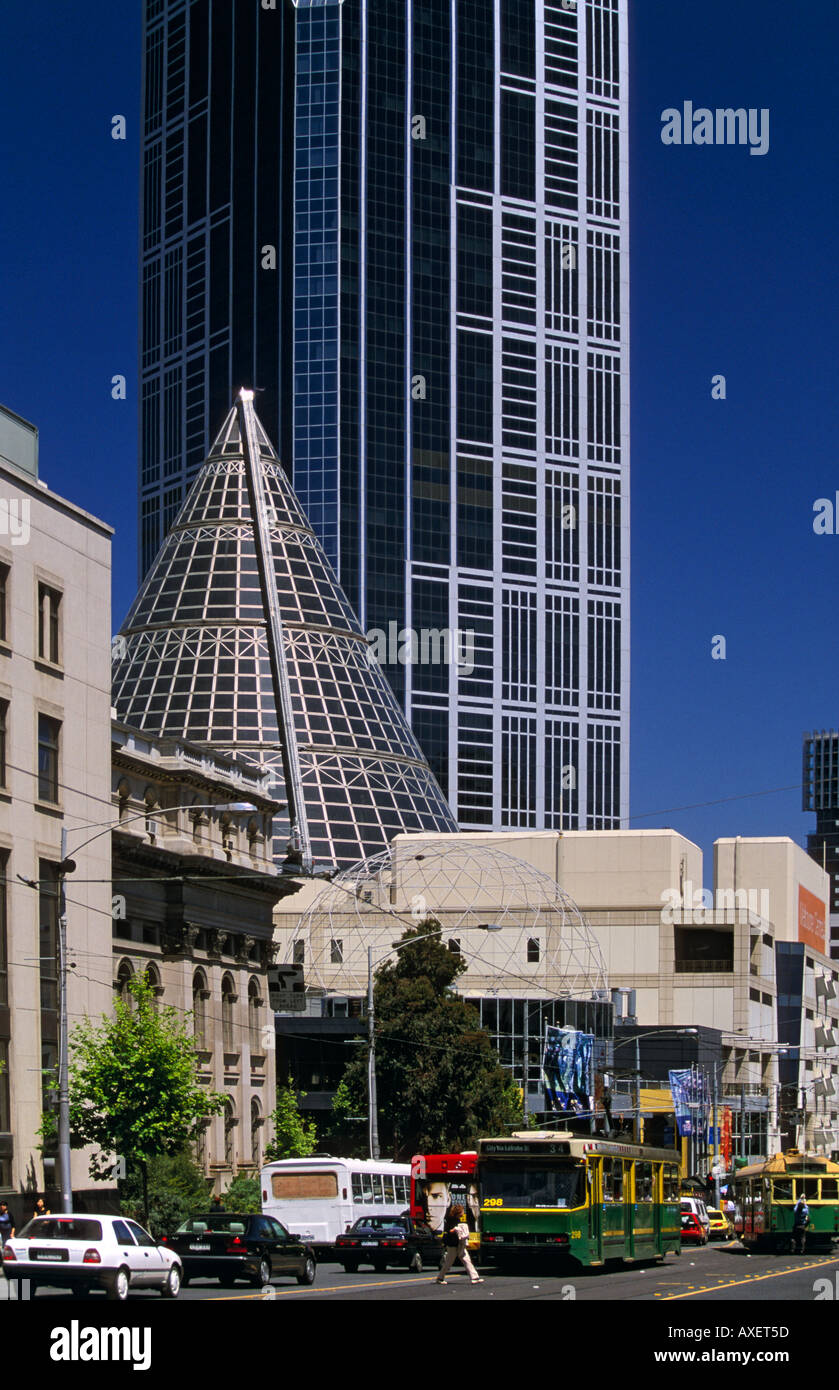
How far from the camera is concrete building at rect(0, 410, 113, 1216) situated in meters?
59.3

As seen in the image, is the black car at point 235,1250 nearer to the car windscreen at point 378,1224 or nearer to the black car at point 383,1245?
the black car at point 383,1245

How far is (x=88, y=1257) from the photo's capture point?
31453 millimetres

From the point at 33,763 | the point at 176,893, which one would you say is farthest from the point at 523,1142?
the point at 176,893

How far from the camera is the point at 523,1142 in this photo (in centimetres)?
4238

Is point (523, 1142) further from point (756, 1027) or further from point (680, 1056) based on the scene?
point (756, 1027)

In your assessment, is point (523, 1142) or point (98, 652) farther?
point (98, 652)

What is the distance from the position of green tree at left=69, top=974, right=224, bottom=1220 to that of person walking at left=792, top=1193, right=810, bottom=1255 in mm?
16821

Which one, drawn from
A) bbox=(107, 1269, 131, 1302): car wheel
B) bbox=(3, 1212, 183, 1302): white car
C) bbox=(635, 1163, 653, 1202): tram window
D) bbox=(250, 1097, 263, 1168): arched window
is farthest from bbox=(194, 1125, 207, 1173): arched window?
bbox=(107, 1269, 131, 1302): car wheel

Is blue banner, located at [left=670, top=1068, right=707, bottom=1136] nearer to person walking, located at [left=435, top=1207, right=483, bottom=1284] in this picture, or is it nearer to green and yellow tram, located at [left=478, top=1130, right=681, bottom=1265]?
green and yellow tram, located at [left=478, top=1130, right=681, bottom=1265]

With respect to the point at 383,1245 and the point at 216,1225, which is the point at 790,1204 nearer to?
the point at 383,1245

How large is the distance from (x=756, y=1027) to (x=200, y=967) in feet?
237

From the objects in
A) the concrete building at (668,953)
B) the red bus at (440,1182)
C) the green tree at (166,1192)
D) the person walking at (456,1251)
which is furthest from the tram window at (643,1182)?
the concrete building at (668,953)

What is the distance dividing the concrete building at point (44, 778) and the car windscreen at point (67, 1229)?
24.0 m
